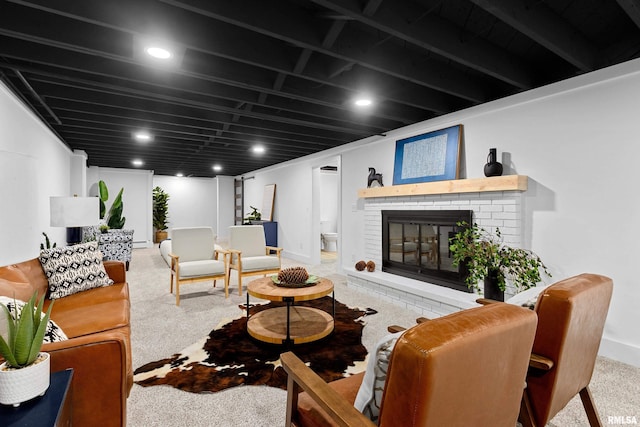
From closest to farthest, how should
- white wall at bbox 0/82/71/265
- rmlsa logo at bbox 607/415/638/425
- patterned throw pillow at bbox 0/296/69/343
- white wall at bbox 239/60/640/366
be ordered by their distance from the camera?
1. patterned throw pillow at bbox 0/296/69/343
2. rmlsa logo at bbox 607/415/638/425
3. white wall at bbox 239/60/640/366
4. white wall at bbox 0/82/71/265

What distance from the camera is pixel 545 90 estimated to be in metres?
2.94

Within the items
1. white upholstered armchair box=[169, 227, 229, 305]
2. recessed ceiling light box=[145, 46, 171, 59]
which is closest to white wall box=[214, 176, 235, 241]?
white upholstered armchair box=[169, 227, 229, 305]

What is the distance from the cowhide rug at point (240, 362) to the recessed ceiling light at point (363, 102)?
2.26 meters

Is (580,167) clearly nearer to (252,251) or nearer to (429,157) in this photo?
(429,157)

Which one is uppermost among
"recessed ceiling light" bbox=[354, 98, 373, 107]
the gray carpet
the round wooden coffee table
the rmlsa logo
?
"recessed ceiling light" bbox=[354, 98, 373, 107]

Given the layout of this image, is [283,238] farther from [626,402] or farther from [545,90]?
[626,402]

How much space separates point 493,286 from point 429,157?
1.70 m

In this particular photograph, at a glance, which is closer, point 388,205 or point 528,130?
point 528,130

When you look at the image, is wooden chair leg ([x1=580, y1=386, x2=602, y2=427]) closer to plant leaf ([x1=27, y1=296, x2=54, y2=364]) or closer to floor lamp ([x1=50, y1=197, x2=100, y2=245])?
plant leaf ([x1=27, y1=296, x2=54, y2=364])

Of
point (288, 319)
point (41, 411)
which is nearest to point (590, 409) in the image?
point (288, 319)

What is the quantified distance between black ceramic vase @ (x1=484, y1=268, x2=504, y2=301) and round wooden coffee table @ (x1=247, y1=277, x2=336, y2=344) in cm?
140

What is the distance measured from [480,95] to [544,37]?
3.96 ft

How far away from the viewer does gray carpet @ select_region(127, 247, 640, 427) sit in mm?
1817

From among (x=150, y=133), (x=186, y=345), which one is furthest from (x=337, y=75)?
(x=150, y=133)
